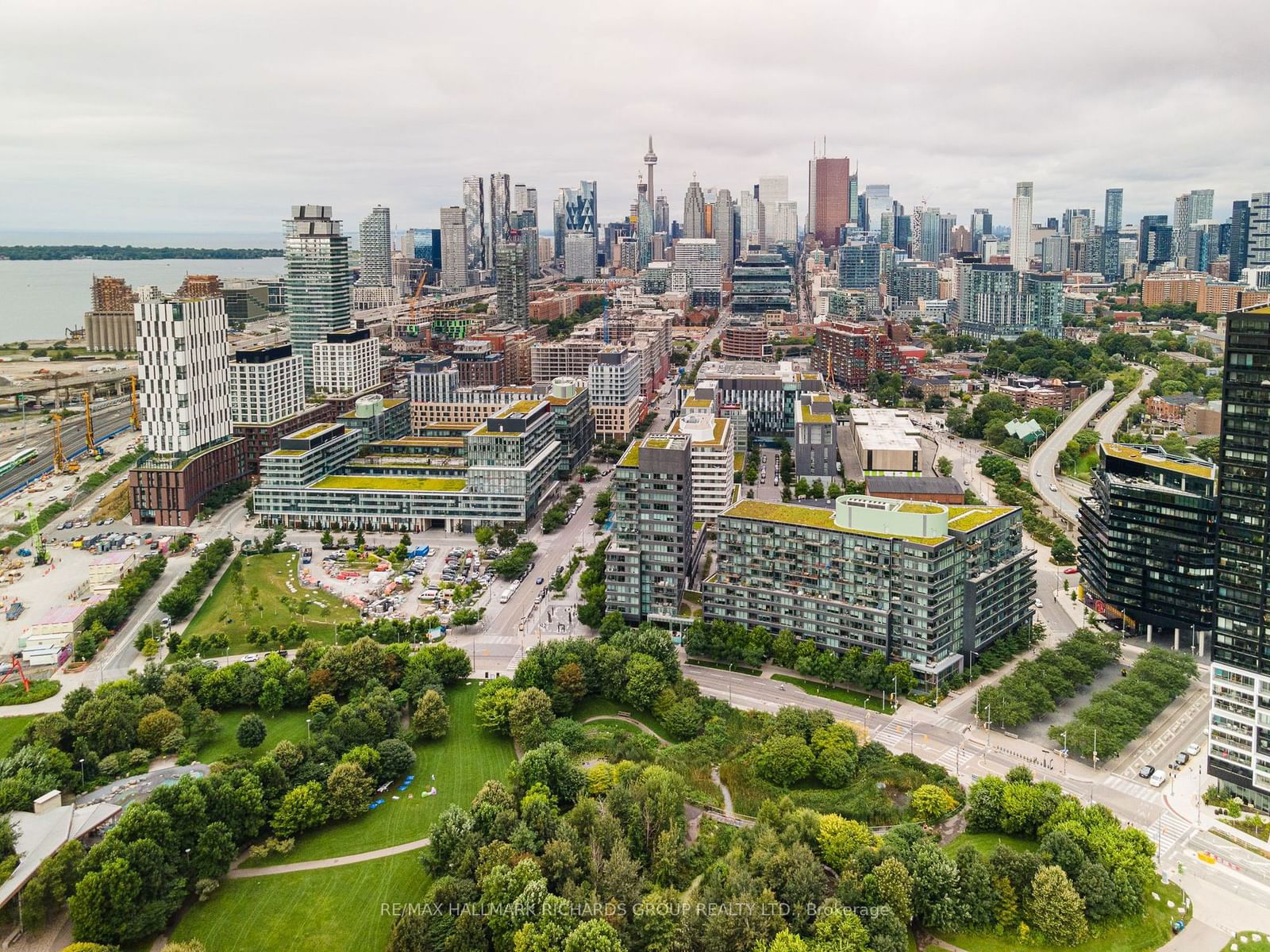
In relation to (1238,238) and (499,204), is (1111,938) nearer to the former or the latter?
(1238,238)

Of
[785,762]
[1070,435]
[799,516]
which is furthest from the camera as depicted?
[1070,435]

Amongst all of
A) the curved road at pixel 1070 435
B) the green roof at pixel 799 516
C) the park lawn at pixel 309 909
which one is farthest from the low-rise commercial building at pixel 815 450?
the park lawn at pixel 309 909

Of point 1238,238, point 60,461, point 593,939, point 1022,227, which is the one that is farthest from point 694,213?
point 593,939

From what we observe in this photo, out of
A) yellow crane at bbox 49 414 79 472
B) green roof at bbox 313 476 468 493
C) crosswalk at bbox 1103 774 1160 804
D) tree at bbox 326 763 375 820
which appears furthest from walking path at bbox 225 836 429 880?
yellow crane at bbox 49 414 79 472

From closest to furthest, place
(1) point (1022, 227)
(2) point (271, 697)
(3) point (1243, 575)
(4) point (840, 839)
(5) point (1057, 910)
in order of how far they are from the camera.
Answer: (5) point (1057, 910)
(4) point (840, 839)
(3) point (1243, 575)
(2) point (271, 697)
(1) point (1022, 227)

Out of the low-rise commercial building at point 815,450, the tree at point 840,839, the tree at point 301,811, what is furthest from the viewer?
the low-rise commercial building at point 815,450

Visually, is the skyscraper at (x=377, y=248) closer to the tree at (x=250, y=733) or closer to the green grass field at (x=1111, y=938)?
the tree at (x=250, y=733)
